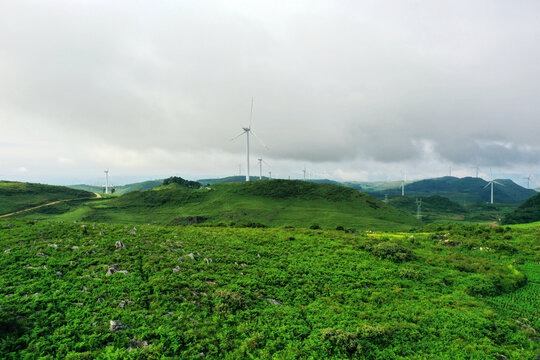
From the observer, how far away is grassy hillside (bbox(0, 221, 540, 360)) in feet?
36.2

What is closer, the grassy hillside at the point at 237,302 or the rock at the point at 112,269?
the grassy hillside at the point at 237,302

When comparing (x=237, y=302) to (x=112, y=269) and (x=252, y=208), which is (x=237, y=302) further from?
(x=252, y=208)

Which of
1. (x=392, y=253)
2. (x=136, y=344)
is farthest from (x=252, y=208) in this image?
(x=136, y=344)

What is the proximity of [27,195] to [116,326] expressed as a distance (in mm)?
195962

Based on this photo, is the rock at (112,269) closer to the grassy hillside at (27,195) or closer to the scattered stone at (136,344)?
the scattered stone at (136,344)

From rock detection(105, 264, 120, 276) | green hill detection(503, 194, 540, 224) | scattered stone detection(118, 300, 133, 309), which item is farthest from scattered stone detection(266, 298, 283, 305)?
green hill detection(503, 194, 540, 224)

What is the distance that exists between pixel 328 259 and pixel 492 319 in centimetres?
1234

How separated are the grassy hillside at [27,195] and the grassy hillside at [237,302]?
149336mm

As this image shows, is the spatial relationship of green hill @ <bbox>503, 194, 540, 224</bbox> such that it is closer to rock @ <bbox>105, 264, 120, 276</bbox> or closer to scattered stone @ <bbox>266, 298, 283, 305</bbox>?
scattered stone @ <bbox>266, 298, 283, 305</bbox>

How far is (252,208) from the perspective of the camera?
13512cm

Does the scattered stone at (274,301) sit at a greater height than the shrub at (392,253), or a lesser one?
lesser

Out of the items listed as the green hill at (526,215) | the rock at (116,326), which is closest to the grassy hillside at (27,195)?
the rock at (116,326)

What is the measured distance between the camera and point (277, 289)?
57.8ft

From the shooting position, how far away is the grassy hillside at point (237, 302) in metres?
11.0
